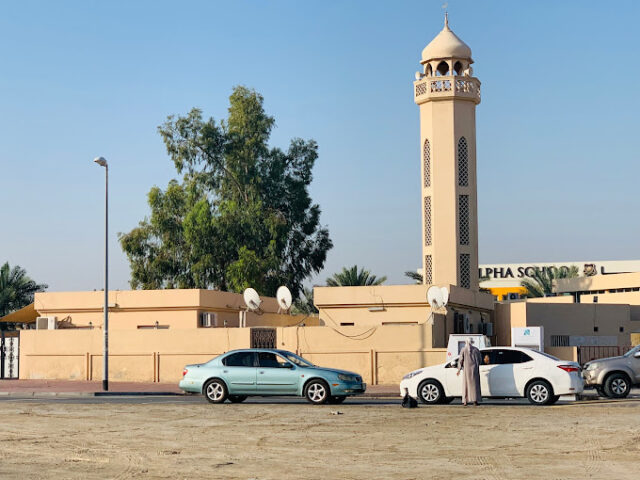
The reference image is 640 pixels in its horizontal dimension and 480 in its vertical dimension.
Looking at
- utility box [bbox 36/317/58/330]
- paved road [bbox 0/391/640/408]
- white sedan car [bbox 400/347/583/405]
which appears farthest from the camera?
utility box [bbox 36/317/58/330]

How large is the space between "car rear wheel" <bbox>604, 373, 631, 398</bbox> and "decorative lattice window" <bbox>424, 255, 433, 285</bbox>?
2482 centimetres

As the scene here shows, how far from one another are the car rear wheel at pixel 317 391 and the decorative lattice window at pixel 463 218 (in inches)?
1114

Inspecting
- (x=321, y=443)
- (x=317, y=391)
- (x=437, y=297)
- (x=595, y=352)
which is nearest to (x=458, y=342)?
(x=437, y=297)

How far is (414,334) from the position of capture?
3472cm

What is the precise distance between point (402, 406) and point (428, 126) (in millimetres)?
30150

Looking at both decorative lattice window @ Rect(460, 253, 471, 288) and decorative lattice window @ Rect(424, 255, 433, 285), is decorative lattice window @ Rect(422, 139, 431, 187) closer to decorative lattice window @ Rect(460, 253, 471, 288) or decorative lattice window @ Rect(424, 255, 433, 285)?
decorative lattice window @ Rect(424, 255, 433, 285)

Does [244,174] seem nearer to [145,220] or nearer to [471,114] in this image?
[145,220]

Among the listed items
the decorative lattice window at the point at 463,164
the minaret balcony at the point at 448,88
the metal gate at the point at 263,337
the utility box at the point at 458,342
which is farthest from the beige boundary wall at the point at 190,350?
the minaret balcony at the point at 448,88

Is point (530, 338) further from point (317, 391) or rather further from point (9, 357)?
point (9, 357)

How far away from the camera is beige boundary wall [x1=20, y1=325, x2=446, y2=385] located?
113 feet

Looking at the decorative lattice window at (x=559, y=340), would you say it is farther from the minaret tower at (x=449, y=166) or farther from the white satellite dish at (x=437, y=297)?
the white satellite dish at (x=437, y=297)

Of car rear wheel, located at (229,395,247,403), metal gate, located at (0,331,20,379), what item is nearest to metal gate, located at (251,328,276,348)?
metal gate, located at (0,331,20,379)

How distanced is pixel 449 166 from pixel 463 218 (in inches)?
114

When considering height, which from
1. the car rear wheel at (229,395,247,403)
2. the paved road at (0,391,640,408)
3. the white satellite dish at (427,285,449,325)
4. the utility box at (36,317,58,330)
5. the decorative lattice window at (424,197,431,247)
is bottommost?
the paved road at (0,391,640,408)
